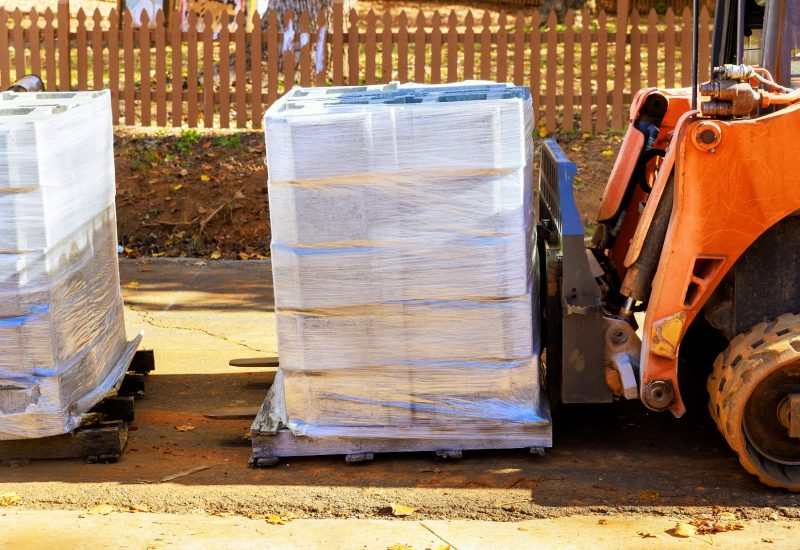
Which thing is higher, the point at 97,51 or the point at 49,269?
the point at 97,51

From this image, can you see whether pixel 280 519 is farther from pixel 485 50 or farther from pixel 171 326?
pixel 485 50

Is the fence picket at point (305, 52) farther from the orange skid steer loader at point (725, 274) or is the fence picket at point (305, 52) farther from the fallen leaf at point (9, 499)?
the fallen leaf at point (9, 499)

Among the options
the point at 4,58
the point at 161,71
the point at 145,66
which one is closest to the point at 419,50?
the point at 161,71

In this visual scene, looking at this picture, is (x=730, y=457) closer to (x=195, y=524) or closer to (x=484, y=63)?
(x=195, y=524)

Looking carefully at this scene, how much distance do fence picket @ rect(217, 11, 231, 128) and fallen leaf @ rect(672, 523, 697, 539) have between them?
9.72 metres

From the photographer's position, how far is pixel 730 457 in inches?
201

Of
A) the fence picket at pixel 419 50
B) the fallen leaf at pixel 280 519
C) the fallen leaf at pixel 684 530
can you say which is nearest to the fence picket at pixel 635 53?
the fence picket at pixel 419 50

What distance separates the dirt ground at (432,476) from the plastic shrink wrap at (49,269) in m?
0.34

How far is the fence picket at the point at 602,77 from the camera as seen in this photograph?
42.3ft

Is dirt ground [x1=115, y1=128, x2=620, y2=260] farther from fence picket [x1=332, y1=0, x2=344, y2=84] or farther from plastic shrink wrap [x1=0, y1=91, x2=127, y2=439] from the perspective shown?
plastic shrink wrap [x1=0, y1=91, x2=127, y2=439]

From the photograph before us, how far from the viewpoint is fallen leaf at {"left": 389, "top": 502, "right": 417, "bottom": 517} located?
4.55m

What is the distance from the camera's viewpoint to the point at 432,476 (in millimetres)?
4957

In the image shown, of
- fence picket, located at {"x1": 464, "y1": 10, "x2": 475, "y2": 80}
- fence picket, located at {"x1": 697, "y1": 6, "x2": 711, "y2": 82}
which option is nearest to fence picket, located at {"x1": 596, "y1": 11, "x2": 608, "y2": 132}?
fence picket, located at {"x1": 697, "y1": 6, "x2": 711, "y2": 82}

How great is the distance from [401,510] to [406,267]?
1070mm
